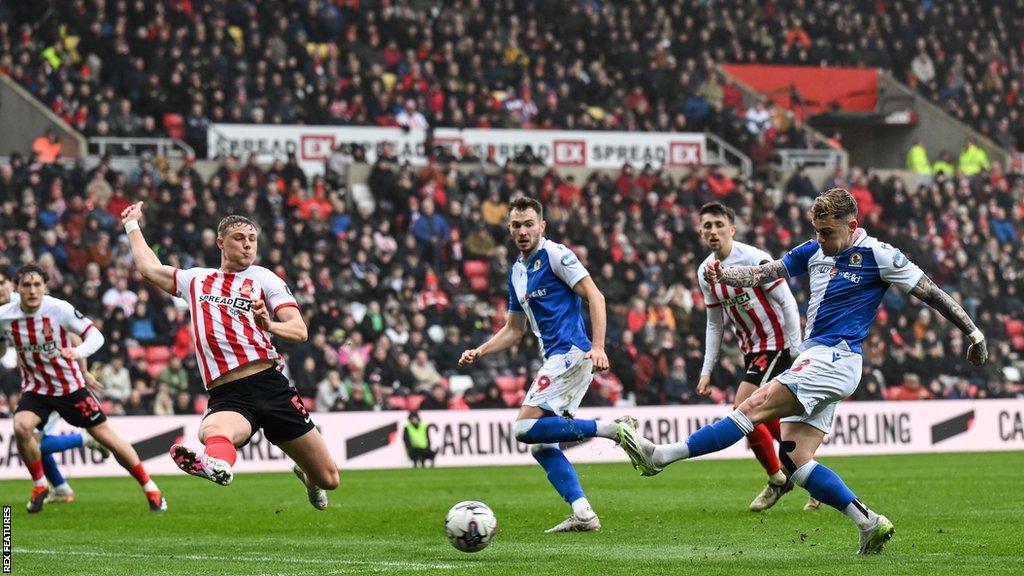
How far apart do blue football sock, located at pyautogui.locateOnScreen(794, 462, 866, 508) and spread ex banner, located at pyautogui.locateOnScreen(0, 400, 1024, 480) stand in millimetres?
11509

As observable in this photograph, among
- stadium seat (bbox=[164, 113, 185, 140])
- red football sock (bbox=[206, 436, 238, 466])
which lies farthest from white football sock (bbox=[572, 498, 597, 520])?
stadium seat (bbox=[164, 113, 185, 140])

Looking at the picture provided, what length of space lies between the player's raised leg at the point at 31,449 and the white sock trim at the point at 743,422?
7762 mm

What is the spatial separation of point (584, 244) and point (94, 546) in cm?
1916

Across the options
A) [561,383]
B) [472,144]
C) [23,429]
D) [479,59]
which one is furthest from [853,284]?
[479,59]

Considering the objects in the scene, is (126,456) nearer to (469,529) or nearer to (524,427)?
(524,427)

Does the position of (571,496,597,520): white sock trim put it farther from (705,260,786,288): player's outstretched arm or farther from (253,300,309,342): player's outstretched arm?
(253,300,309,342): player's outstretched arm

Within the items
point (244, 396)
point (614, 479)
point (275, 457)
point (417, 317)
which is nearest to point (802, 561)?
point (244, 396)

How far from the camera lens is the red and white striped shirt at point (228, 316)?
10.1 meters

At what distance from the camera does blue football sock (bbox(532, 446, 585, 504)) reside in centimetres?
1121

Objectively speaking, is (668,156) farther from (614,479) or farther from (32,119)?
(614,479)

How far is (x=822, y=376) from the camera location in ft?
30.4

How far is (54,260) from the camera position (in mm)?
24703

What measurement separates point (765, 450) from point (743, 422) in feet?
13.6

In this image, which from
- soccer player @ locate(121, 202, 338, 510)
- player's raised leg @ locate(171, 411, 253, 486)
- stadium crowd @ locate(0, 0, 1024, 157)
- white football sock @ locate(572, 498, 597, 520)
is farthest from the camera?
stadium crowd @ locate(0, 0, 1024, 157)
